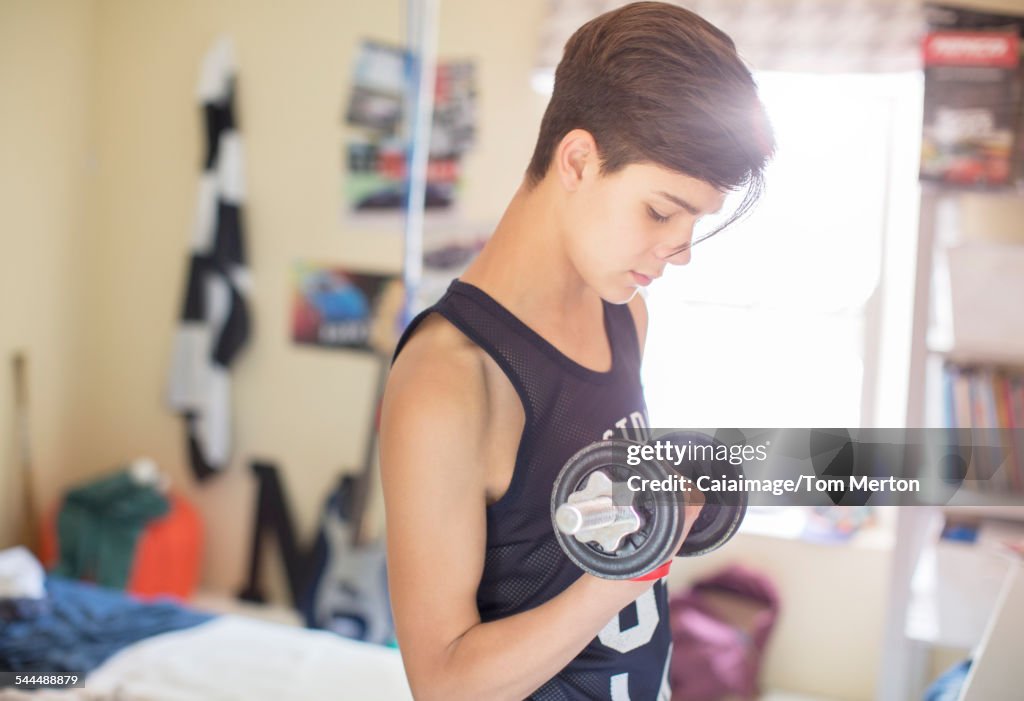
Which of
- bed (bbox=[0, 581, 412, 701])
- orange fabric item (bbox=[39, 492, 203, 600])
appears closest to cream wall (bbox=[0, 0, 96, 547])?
orange fabric item (bbox=[39, 492, 203, 600])

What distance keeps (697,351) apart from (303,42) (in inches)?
59.0

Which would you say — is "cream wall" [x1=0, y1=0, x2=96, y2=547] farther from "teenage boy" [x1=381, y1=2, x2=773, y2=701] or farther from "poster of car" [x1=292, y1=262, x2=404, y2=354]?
"teenage boy" [x1=381, y1=2, x2=773, y2=701]

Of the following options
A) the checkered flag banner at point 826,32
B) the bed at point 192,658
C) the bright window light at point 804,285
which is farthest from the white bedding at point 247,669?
the checkered flag banner at point 826,32

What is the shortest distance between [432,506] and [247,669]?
4.44ft

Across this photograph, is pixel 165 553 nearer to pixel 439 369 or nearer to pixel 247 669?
pixel 247 669

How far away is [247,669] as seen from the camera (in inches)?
73.1

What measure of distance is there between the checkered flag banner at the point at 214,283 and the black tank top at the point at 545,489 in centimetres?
227

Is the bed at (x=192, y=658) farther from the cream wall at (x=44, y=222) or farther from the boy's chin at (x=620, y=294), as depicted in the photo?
the boy's chin at (x=620, y=294)

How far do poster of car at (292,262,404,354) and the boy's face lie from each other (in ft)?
6.75

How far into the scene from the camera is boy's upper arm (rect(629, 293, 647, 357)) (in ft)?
3.26

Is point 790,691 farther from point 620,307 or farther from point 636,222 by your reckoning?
point 636,222

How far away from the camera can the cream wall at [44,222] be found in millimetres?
2830

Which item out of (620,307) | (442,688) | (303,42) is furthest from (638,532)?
(303,42)

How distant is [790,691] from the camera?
247cm
